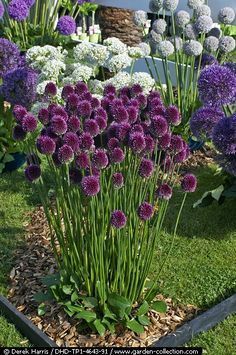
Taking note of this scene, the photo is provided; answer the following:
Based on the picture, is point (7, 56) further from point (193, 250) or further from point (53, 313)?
point (53, 313)

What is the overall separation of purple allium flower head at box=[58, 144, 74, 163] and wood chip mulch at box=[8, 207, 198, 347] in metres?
1.04

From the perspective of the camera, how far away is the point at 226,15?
4.82m

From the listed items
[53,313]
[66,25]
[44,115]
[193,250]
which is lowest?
[193,250]

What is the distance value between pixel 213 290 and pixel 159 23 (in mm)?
2763

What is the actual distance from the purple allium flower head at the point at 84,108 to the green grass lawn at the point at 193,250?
126cm

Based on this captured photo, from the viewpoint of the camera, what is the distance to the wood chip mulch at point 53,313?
9.68 feet

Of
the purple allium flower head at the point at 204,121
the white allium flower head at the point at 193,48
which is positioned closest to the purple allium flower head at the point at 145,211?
the purple allium flower head at the point at 204,121

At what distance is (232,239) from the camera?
4051 millimetres

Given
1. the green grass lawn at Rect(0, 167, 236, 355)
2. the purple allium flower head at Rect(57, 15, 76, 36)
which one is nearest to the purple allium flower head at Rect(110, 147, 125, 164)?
the green grass lawn at Rect(0, 167, 236, 355)

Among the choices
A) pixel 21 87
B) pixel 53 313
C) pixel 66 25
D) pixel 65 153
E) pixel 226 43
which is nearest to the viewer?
pixel 65 153

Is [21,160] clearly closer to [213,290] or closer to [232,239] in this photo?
[232,239]

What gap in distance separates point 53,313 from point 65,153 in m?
1.10

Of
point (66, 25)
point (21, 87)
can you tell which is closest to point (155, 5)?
point (66, 25)

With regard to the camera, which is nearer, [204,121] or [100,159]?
[100,159]
